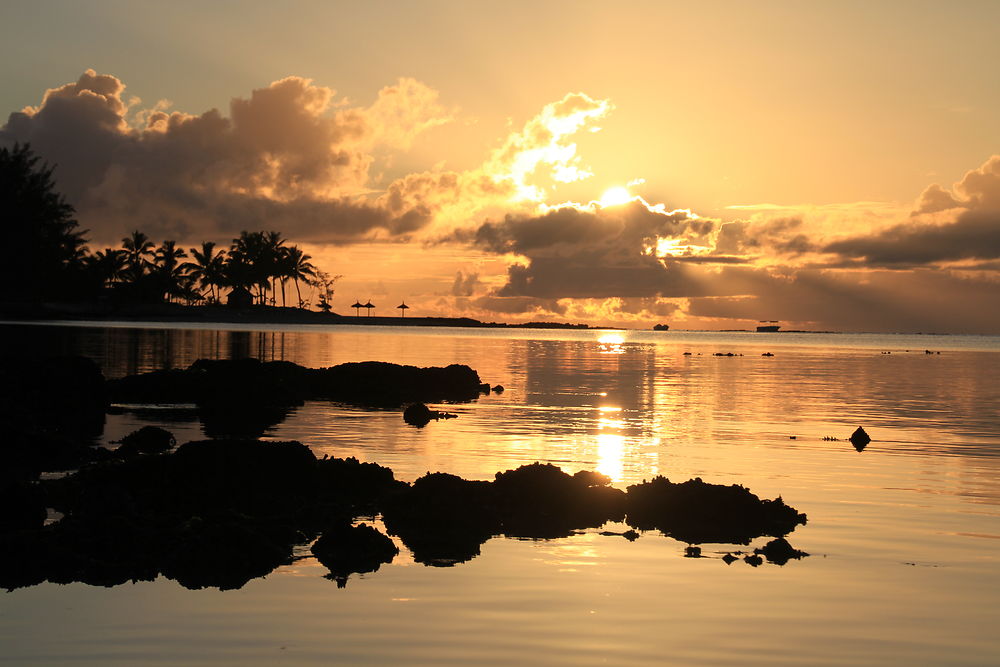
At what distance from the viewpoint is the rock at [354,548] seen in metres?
14.9

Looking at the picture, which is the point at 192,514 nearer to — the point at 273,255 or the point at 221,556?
the point at 221,556

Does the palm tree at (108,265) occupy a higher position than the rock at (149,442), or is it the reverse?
the palm tree at (108,265)

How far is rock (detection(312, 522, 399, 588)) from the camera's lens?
14898mm

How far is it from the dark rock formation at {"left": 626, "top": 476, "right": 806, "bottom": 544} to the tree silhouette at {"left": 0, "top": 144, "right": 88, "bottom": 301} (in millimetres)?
82470

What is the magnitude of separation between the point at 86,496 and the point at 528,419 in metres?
24.9

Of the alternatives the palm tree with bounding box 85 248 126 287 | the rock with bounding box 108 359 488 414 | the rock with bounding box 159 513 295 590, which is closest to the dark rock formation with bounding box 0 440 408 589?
the rock with bounding box 159 513 295 590

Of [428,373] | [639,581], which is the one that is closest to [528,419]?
[428,373]

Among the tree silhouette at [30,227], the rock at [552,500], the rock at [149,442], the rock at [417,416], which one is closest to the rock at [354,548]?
the rock at [552,500]

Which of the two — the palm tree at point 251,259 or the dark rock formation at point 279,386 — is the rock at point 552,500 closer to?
the dark rock formation at point 279,386

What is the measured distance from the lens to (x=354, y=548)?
1529 centimetres

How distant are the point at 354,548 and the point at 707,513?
6847 mm

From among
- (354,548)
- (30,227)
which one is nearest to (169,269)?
(30,227)

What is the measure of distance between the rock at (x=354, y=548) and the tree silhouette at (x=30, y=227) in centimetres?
8239

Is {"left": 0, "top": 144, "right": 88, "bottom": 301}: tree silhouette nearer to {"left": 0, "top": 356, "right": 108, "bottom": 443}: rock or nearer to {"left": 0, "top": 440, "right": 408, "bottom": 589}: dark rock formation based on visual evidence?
{"left": 0, "top": 356, "right": 108, "bottom": 443}: rock
